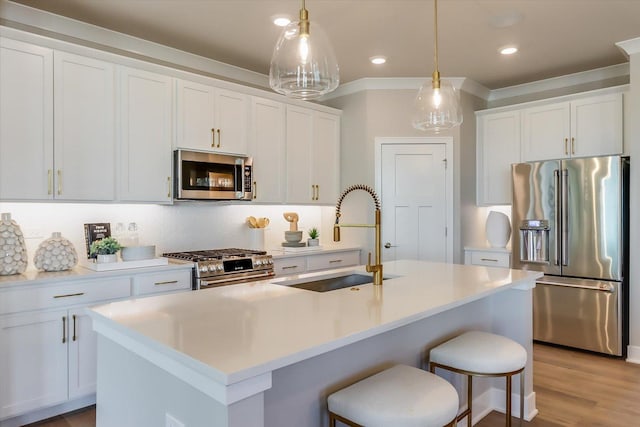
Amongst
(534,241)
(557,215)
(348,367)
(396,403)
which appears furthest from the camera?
(534,241)

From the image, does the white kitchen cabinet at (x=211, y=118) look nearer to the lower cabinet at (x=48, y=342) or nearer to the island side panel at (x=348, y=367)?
the lower cabinet at (x=48, y=342)

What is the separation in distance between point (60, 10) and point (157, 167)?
129cm

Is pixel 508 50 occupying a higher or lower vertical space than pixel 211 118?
higher

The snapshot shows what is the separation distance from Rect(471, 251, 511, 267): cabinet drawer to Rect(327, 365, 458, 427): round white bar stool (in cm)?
326

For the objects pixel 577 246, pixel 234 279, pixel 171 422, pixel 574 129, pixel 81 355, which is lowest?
pixel 81 355

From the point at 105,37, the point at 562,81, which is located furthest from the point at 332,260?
the point at 562,81

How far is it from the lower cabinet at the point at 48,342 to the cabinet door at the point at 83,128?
2.22 ft

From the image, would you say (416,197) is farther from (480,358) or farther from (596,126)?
(480,358)

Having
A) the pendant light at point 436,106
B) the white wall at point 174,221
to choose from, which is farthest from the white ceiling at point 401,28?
the white wall at point 174,221

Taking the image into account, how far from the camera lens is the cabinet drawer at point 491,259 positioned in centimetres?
462

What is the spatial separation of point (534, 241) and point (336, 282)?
8.23 ft

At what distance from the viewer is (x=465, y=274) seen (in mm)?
2701

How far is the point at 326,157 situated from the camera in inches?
192

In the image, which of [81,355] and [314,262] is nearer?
[81,355]
